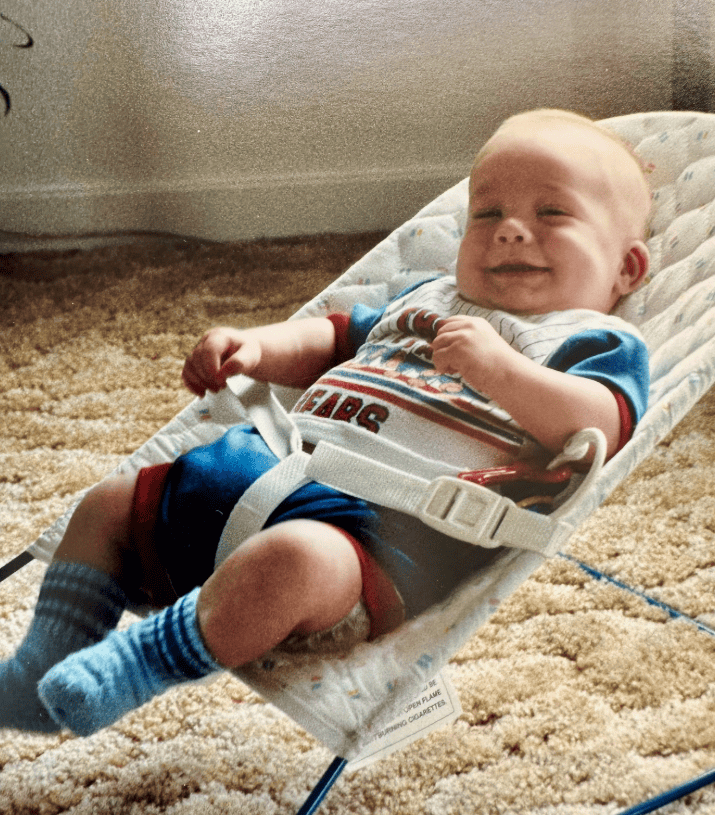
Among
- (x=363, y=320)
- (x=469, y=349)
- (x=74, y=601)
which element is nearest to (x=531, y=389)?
(x=469, y=349)

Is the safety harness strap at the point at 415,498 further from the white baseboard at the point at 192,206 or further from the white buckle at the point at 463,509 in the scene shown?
the white baseboard at the point at 192,206

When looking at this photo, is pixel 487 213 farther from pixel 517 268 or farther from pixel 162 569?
pixel 162 569

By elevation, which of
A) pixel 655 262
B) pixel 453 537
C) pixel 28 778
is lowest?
pixel 28 778

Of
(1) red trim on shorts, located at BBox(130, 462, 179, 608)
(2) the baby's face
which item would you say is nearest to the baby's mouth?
(2) the baby's face

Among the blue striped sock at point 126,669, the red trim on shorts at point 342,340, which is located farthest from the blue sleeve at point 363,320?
the blue striped sock at point 126,669

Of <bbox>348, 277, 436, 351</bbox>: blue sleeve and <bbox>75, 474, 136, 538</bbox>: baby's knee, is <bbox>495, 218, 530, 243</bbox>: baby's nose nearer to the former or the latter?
<bbox>348, 277, 436, 351</bbox>: blue sleeve

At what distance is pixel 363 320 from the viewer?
0.56m

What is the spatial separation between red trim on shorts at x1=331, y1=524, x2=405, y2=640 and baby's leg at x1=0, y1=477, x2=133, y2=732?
0.14 m

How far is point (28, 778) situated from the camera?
1.74ft

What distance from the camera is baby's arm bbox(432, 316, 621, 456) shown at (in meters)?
0.44

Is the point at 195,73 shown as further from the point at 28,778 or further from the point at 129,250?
the point at 28,778

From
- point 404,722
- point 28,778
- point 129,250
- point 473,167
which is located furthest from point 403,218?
point 28,778

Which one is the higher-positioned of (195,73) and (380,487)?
(195,73)

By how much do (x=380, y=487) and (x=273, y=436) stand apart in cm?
8
